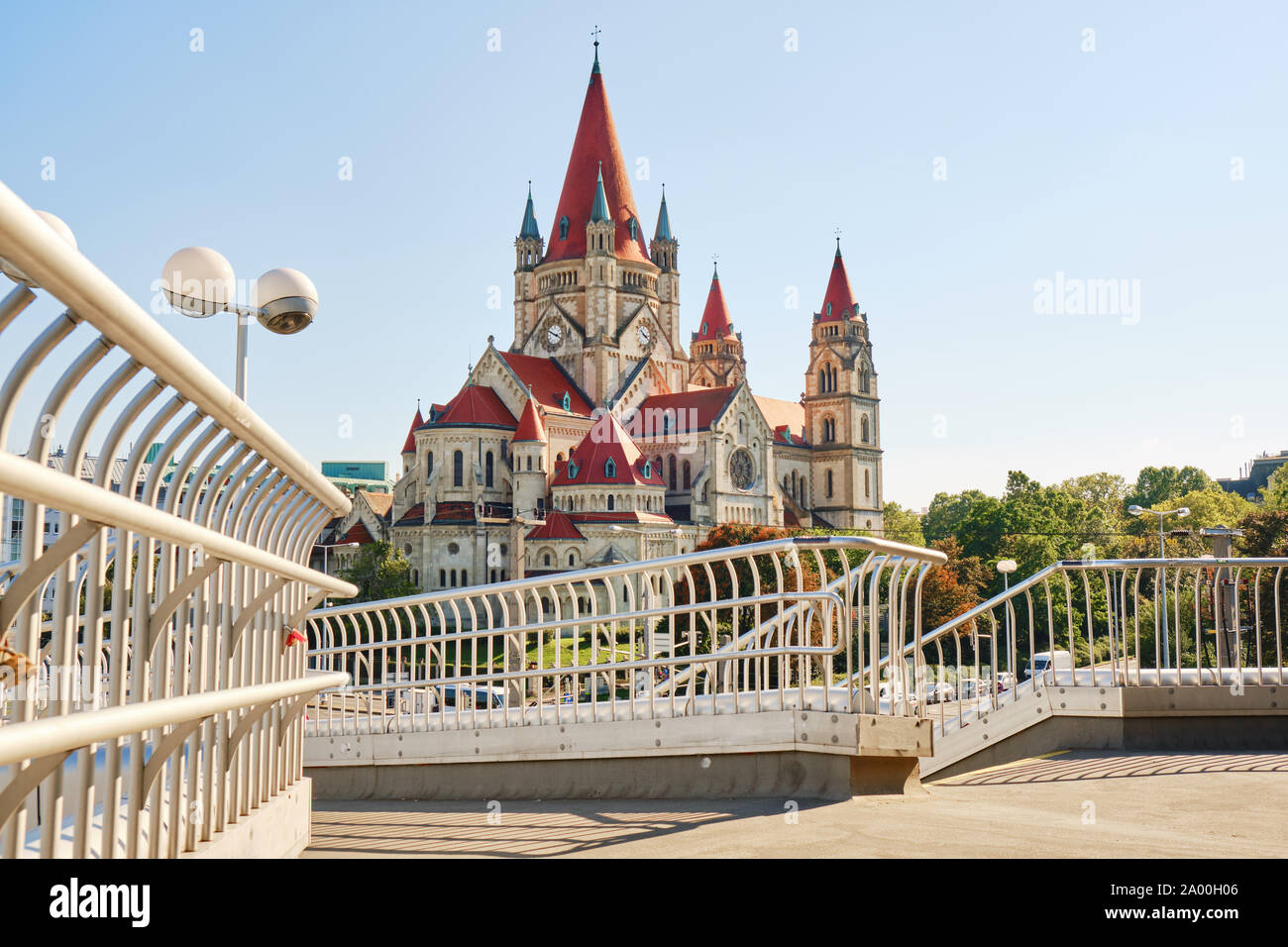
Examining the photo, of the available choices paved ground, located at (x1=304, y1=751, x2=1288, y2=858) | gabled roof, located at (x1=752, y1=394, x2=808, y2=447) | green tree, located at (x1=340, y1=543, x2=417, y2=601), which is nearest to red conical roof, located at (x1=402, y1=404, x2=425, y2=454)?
green tree, located at (x1=340, y1=543, x2=417, y2=601)

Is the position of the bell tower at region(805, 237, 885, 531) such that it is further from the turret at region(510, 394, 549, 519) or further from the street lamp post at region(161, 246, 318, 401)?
the street lamp post at region(161, 246, 318, 401)

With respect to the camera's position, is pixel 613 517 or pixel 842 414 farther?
pixel 842 414

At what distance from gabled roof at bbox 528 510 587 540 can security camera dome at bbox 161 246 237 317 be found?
62.7 m

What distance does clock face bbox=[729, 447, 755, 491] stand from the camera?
8306 cm

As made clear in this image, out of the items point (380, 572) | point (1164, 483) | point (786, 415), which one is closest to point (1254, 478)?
point (1164, 483)

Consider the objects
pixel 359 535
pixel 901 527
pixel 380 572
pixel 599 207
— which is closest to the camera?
pixel 380 572

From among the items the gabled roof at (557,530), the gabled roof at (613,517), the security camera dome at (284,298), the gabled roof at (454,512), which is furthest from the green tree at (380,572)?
the security camera dome at (284,298)

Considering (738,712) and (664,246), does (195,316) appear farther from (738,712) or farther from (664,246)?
(664,246)

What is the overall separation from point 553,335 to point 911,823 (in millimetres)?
80878

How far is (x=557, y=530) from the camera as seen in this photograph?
6975cm

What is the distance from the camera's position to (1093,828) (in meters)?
5.34

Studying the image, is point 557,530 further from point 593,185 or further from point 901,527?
point 901,527
